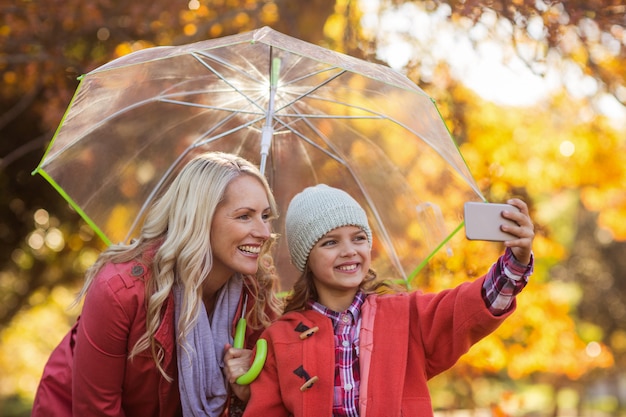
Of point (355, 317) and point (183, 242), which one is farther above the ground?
point (183, 242)

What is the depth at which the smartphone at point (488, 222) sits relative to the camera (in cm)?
229

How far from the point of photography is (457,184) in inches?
118

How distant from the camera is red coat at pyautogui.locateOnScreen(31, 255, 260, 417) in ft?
8.95

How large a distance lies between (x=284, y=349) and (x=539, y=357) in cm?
544

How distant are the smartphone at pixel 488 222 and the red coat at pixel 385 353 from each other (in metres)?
0.22

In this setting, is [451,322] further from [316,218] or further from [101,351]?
[101,351]

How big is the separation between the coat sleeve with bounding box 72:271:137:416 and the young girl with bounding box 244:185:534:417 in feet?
1.81

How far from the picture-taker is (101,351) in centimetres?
274

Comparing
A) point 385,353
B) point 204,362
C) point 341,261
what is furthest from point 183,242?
point 385,353

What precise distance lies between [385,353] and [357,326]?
20cm

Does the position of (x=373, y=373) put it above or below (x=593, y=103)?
below

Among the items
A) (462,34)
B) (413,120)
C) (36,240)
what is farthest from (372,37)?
(36,240)

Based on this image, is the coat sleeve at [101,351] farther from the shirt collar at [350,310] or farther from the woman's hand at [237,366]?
the shirt collar at [350,310]

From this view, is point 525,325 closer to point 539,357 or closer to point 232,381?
point 539,357
